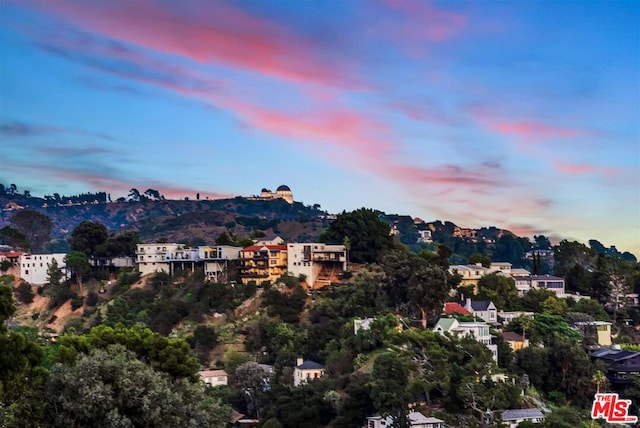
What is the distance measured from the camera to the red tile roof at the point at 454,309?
157ft

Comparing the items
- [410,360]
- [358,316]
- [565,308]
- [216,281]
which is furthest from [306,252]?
[410,360]

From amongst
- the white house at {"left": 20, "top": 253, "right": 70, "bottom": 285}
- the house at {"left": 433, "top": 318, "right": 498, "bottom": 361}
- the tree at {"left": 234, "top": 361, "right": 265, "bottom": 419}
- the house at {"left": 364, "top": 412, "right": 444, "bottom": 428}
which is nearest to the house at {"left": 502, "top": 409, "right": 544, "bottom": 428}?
the house at {"left": 364, "top": 412, "right": 444, "bottom": 428}

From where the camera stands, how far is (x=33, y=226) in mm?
97062

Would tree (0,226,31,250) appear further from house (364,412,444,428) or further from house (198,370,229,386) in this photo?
house (364,412,444,428)

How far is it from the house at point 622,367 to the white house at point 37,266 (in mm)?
50673

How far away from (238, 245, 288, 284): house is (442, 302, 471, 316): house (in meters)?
15.9

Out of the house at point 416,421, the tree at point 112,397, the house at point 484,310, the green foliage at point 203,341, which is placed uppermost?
Answer: the house at point 484,310

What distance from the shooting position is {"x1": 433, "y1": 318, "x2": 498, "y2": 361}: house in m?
42.0

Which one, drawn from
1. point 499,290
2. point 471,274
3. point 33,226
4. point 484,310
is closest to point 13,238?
point 33,226

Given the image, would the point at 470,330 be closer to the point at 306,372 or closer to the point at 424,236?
the point at 306,372

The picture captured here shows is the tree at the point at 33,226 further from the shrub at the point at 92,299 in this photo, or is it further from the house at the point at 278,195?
the house at the point at 278,195

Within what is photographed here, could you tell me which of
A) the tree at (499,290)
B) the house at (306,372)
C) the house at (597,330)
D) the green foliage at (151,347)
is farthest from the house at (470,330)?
the green foliage at (151,347)

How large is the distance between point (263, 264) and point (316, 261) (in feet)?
14.5

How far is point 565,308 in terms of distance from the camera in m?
53.6
